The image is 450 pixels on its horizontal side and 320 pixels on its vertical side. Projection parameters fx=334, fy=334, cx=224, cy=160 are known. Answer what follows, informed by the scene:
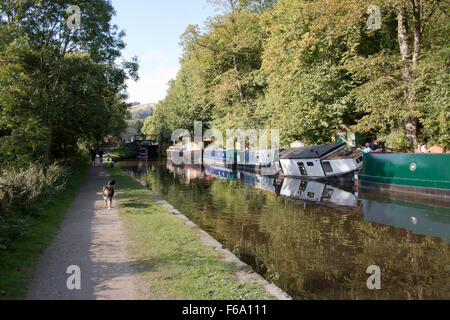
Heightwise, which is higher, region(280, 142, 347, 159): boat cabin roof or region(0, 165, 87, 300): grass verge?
region(280, 142, 347, 159): boat cabin roof

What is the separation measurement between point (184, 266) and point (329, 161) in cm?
1660

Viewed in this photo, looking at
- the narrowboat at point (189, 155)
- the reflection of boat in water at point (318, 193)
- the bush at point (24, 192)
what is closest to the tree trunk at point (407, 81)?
the reflection of boat in water at point (318, 193)

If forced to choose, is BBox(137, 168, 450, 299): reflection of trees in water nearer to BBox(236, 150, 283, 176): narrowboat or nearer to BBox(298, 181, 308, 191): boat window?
BBox(298, 181, 308, 191): boat window

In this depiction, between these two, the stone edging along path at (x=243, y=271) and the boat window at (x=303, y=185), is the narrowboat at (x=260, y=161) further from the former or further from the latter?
the stone edging along path at (x=243, y=271)

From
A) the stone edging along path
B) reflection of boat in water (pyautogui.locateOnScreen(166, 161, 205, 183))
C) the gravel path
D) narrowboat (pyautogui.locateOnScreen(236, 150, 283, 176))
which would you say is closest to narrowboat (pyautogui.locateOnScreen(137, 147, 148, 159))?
reflection of boat in water (pyautogui.locateOnScreen(166, 161, 205, 183))

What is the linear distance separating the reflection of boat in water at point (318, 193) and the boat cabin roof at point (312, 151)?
1730 millimetres

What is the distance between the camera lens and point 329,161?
2058 centimetres

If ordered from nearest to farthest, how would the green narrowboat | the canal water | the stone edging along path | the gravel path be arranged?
the gravel path → the stone edging along path → the canal water → the green narrowboat

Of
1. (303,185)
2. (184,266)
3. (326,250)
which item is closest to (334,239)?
(326,250)

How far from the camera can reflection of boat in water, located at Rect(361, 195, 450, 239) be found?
9.84m

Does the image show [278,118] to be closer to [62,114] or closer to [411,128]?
[411,128]
